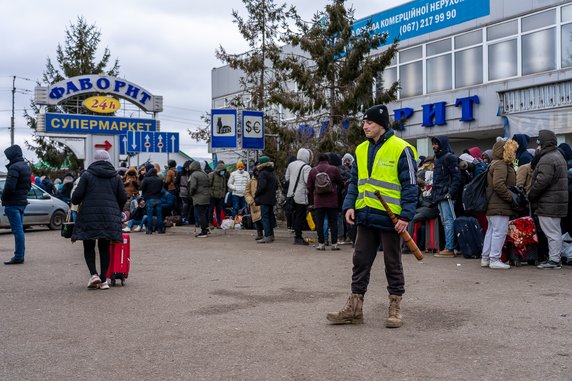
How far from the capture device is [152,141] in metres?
24.8

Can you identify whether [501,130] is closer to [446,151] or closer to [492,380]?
[446,151]

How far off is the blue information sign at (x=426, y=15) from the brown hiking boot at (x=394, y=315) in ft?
67.1

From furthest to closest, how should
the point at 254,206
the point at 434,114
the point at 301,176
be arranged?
the point at 434,114 < the point at 254,206 < the point at 301,176

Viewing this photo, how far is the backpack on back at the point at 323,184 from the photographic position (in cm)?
1273

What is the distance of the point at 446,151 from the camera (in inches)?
453

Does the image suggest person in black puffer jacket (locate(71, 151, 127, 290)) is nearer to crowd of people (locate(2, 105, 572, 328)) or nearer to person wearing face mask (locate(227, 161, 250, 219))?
crowd of people (locate(2, 105, 572, 328))

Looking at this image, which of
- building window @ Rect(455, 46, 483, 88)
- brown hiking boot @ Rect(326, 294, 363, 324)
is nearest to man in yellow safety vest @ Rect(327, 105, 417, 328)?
brown hiking boot @ Rect(326, 294, 363, 324)

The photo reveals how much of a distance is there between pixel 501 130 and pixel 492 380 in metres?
21.8

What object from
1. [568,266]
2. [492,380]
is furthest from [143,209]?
[492,380]

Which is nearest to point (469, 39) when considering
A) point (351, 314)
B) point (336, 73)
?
point (336, 73)

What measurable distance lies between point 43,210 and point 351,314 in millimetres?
17562

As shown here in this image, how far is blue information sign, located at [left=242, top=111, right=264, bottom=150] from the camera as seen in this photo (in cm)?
1775

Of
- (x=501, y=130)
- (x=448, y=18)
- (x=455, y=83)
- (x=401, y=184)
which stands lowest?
(x=401, y=184)

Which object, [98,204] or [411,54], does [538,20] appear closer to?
[411,54]
